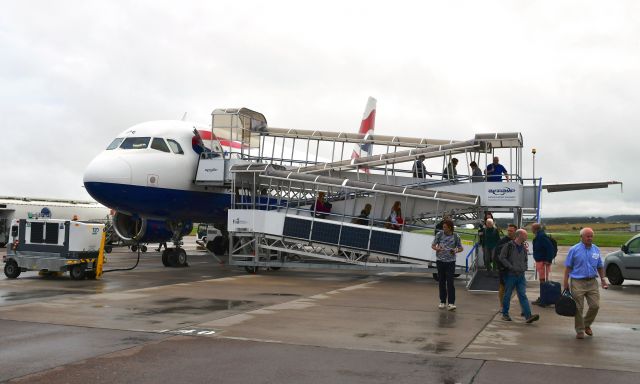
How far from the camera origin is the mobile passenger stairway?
17.2m

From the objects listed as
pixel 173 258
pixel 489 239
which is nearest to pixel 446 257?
pixel 489 239

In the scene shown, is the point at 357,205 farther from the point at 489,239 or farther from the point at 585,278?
the point at 585,278

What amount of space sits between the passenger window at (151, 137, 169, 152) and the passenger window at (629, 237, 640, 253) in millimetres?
14887

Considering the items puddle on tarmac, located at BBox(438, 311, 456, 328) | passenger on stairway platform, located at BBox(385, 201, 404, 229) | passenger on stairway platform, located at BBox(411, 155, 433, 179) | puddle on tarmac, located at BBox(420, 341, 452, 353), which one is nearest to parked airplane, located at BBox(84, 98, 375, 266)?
passenger on stairway platform, located at BBox(411, 155, 433, 179)

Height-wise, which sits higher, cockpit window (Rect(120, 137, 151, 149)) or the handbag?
cockpit window (Rect(120, 137, 151, 149))

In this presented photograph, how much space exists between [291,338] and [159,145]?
1348 centimetres

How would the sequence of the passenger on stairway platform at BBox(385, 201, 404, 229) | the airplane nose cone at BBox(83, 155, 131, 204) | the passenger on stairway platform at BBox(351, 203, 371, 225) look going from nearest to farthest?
the passenger on stairway platform at BBox(385, 201, 404, 229)
the airplane nose cone at BBox(83, 155, 131, 204)
the passenger on stairway platform at BBox(351, 203, 371, 225)

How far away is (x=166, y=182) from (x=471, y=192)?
31.9 ft

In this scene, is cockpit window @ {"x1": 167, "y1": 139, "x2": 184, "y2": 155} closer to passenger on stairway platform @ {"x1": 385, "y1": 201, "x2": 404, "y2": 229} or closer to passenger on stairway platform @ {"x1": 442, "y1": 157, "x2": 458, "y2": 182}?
passenger on stairway platform @ {"x1": 385, "y1": 201, "x2": 404, "y2": 229}

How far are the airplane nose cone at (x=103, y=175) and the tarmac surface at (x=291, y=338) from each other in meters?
5.01

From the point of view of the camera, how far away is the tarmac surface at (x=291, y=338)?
20.2 feet

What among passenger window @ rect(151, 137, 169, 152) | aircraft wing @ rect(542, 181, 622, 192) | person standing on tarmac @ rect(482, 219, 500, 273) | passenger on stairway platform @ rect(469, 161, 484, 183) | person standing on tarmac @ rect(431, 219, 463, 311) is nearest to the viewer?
person standing on tarmac @ rect(431, 219, 463, 311)

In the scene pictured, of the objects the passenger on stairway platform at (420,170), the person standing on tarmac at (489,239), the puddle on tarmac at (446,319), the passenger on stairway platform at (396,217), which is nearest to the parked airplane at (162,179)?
the passenger on stairway platform at (420,170)

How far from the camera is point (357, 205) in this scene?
20.3m
